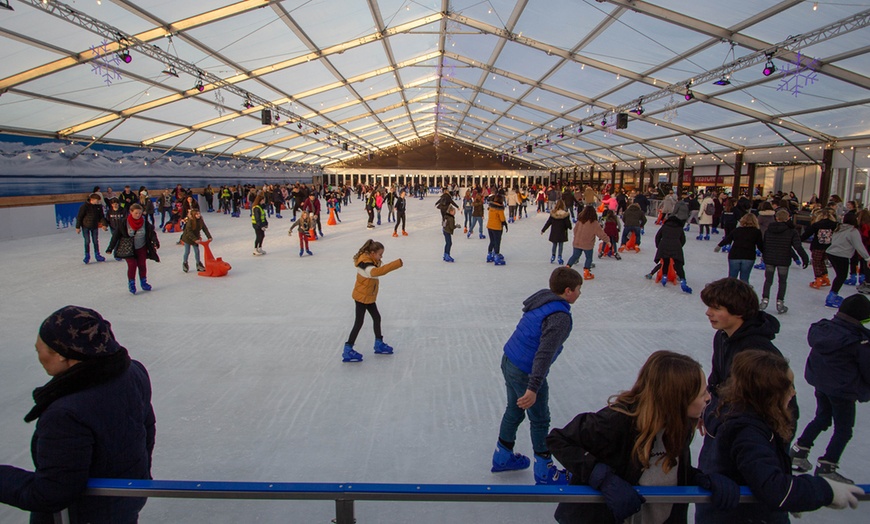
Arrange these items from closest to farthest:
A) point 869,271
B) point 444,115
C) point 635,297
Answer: point 635,297, point 869,271, point 444,115

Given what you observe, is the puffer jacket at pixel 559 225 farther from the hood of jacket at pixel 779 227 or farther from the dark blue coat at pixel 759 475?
the dark blue coat at pixel 759 475

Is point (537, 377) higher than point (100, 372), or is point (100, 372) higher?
point (100, 372)

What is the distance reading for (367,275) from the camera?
12.1 feet

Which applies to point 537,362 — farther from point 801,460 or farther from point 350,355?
point 350,355

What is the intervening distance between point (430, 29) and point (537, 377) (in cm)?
1276

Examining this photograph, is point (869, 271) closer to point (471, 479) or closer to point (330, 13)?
point (471, 479)

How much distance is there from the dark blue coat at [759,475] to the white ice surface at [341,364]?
40.4 inches

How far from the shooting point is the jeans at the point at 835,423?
2.26 meters

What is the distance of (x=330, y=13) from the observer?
10.0m

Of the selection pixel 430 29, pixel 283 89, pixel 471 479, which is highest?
pixel 430 29

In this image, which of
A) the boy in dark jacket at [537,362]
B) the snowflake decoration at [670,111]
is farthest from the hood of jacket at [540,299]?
the snowflake decoration at [670,111]

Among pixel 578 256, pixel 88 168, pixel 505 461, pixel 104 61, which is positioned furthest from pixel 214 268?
pixel 88 168

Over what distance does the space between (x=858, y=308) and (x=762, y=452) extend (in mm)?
1473

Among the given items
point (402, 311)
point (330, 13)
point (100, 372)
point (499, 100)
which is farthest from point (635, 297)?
point (499, 100)
